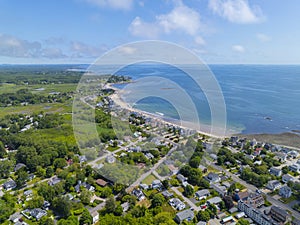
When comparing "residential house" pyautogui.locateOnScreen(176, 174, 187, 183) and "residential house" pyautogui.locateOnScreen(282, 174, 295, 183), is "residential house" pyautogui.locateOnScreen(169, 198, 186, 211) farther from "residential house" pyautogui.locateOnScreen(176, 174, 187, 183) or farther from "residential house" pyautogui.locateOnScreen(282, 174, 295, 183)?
"residential house" pyautogui.locateOnScreen(282, 174, 295, 183)

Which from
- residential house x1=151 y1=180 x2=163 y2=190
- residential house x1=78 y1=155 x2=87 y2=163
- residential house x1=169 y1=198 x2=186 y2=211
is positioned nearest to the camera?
residential house x1=169 y1=198 x2=186 y2=211

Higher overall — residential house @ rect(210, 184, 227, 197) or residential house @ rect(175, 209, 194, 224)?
residential house @ rect(210, 184, 227, 197)

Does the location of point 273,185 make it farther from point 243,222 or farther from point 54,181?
point 54,181

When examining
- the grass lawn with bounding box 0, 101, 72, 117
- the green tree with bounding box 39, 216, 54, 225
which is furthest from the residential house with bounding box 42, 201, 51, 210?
the grass lawn with bounding box 0, 101, 72, 117

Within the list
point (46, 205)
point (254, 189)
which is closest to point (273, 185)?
point (254, 189)

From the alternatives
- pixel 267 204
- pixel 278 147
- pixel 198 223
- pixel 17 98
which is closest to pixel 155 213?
pixel 198 223

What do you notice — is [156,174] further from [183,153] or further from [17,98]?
[17,98]

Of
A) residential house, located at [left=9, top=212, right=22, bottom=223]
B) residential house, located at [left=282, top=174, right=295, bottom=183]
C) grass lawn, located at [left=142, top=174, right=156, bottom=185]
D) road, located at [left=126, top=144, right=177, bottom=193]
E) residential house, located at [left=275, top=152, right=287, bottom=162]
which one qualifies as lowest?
residential house, located at [left=9, top=212, right=22, bottom=223]

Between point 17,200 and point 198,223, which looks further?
point 17,200

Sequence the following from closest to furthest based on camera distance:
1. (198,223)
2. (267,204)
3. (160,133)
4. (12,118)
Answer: (198,223) → (267,204) → (160,133) → (12,118)
